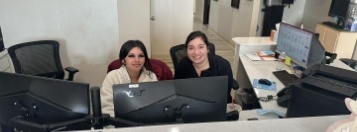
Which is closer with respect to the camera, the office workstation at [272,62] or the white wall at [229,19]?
the office workstation at [272,62]

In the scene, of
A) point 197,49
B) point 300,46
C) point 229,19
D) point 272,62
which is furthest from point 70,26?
point 229,19

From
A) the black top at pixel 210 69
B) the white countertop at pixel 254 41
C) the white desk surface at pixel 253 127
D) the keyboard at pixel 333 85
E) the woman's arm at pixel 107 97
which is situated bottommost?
the woman's arm at pixel 107 97

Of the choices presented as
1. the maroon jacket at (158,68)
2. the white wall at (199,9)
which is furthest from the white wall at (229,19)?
the maroon jacket at (158,68)

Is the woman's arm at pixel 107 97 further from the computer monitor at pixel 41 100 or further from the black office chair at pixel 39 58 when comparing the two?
the black office chair at pixel 39 58

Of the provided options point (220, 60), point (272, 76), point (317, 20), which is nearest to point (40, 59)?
point (220, 60)

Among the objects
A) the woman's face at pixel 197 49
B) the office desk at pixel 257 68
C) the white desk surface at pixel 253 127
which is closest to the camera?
the white desk surface at pixel 253 127

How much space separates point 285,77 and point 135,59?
1.32m

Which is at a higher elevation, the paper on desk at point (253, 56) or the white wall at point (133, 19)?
the white wall at point (133, 19)

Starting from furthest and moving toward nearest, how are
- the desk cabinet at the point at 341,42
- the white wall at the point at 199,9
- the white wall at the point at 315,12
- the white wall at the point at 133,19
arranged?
the white wall at the point at 199,9 < the white wall at the point at 315,12 < the desk cabinet at the point at 341,42 < the white wall at the point at 133,19

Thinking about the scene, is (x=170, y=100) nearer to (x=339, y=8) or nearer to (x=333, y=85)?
(x=333, y=85)

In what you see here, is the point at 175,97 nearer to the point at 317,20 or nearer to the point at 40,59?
the point at 40,59

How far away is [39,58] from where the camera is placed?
2.41 m

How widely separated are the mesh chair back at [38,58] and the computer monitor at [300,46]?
2268mm

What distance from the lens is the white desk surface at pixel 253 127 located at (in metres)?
0.90
